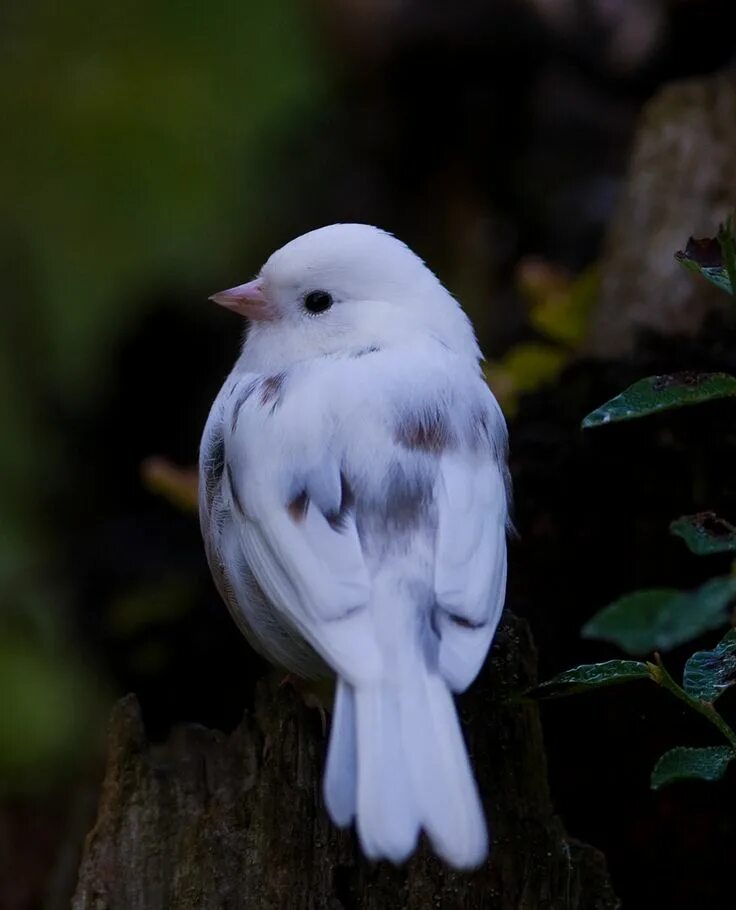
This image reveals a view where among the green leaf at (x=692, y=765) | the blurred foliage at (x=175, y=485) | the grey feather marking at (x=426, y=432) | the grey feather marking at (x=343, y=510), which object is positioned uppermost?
the grey feather marking at (x=426, y=432)

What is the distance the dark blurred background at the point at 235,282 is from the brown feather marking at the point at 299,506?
4.27 feet

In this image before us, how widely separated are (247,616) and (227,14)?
3.47 meters

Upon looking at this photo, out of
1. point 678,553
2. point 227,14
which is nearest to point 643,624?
point 678,553

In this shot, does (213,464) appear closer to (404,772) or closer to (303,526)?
(303,526)

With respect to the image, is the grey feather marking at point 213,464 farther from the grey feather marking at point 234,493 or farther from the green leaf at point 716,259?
the green leaf at point 716,259

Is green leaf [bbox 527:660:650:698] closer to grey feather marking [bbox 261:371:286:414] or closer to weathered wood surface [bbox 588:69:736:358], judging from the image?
grey feather marking [bbox 261:371:286:414]

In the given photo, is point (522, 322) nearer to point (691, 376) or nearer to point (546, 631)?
point (546, 631)

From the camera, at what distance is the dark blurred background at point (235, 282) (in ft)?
12.8

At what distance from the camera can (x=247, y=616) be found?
2928 millimetres

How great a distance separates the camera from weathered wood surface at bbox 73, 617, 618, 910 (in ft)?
8.88

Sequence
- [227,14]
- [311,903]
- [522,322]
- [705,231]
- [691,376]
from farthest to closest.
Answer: [522,322] → [227,14] → [705,231] → [311,903] → [691,376]

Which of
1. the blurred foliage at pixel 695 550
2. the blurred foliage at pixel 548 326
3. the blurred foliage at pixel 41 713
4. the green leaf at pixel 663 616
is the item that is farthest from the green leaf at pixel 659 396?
the blurred foliage at pixel 41 713

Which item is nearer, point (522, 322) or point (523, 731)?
point (523, 731)

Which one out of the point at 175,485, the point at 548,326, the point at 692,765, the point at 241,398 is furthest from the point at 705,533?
the point at 548,326
